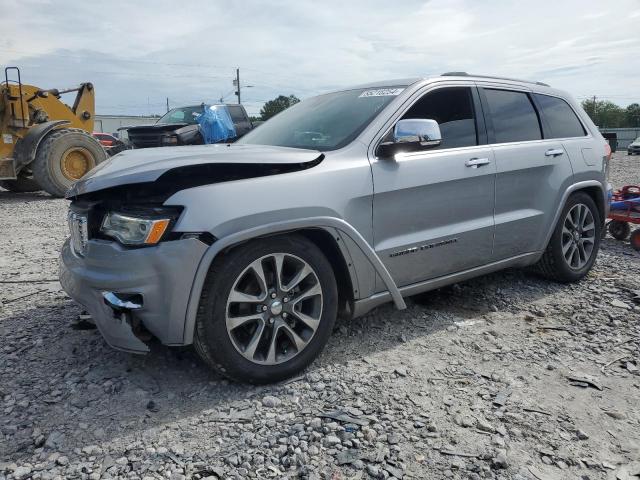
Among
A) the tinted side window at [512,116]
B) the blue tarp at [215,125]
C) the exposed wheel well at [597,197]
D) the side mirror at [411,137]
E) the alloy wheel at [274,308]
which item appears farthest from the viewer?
the blue tarp at [215,125]

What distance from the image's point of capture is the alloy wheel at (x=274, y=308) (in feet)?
9.31

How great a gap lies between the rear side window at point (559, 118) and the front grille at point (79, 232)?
361cm

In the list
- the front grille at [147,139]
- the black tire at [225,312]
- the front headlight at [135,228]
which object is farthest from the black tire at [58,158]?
the black tire at [225,312]

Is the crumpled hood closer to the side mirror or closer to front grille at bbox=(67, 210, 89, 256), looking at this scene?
front grille at bbox=(67, 210, 89, 256)

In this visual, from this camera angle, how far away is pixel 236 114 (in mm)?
13734

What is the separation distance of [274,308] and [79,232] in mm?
1174

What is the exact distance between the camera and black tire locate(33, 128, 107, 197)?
10422 mm

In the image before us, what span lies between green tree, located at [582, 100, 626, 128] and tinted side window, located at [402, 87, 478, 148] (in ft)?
285

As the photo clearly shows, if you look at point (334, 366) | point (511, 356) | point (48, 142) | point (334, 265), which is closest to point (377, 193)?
point (334, 265)

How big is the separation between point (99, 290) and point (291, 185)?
1118 mm

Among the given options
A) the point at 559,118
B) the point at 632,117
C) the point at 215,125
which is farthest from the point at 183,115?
the point at 632,117

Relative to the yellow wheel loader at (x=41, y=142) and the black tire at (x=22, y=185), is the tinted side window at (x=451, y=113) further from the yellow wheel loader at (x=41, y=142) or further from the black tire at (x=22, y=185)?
the black tire at (x=22, y=185)

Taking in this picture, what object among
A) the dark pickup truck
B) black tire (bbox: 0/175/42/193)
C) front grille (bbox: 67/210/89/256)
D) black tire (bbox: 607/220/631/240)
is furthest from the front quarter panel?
black tire (bbox: 0/175/42/193)

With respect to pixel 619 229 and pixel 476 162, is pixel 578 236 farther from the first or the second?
pixel 619 229
